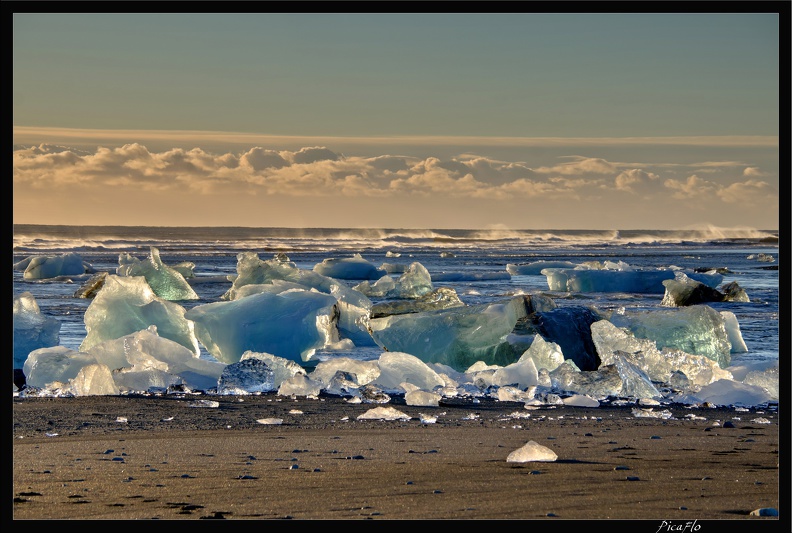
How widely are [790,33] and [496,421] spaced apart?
8.68 feet

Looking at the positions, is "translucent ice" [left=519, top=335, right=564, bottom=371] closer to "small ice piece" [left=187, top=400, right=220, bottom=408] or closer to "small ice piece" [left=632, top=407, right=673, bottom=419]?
"small ice piece" [left=632, top=407, right=673, bottom=419]

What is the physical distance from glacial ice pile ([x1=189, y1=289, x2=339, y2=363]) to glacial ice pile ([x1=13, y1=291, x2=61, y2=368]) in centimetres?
112

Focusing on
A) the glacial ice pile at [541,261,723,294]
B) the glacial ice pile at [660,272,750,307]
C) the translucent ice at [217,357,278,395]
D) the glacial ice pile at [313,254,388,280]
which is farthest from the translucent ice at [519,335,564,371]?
the glacial ice pile at [313,254,388,280]

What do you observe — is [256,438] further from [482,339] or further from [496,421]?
[482,339]

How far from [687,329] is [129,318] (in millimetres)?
4909

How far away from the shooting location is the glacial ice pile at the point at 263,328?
24.7 feet

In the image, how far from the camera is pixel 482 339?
24.5 ft

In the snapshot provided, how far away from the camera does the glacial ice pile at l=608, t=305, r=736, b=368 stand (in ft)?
24.7

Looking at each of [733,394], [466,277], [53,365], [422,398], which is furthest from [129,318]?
[466,277]

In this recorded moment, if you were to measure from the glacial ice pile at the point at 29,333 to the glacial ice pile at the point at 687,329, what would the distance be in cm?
480

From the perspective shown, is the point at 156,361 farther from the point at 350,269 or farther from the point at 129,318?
the point at 350,269

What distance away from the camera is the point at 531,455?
372cm

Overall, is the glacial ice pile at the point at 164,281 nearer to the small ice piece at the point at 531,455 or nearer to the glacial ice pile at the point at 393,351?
the glacial ice pile at the point at 393,351
